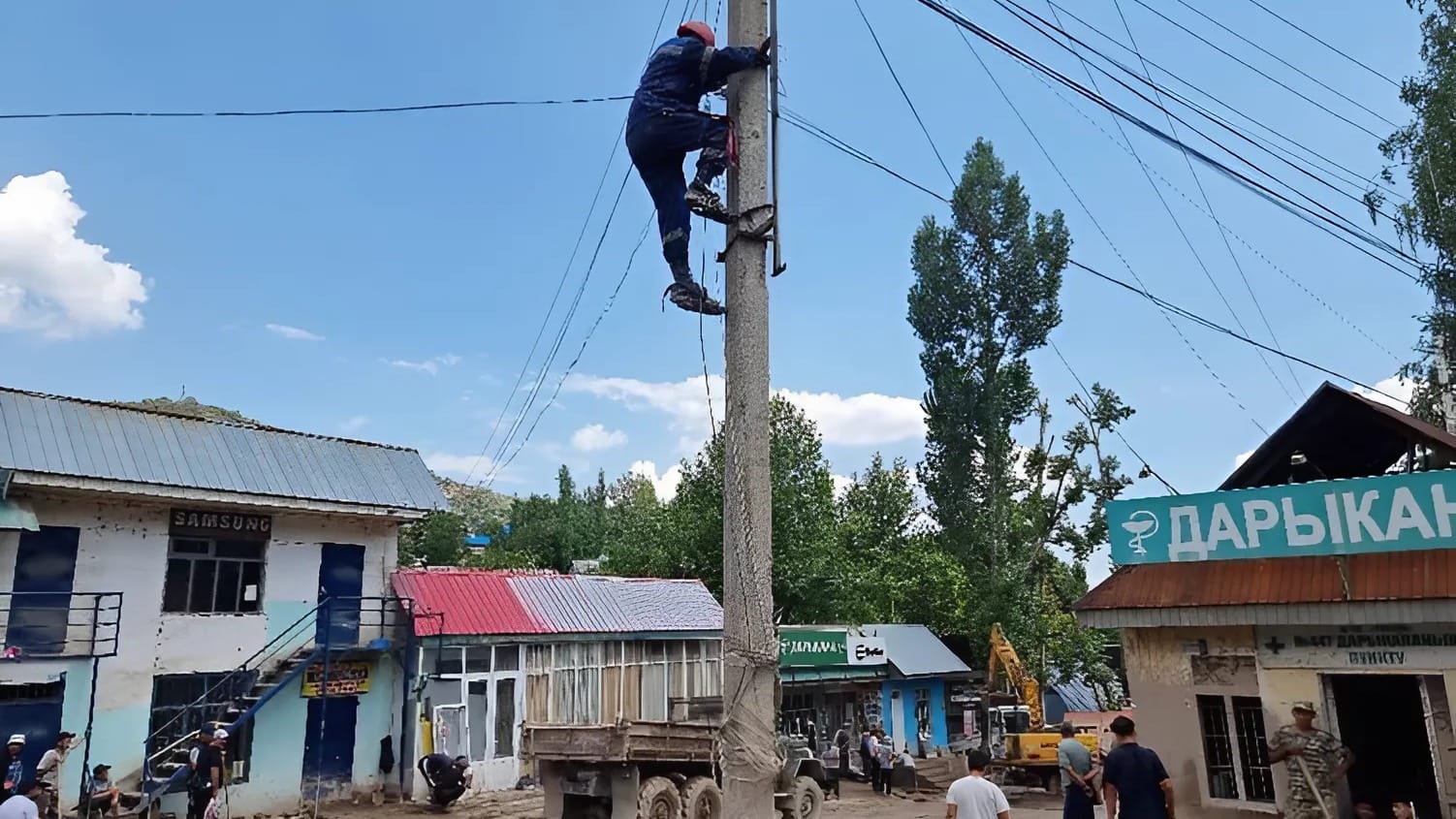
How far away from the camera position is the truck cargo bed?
13.4 metres

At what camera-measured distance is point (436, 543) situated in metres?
50.3

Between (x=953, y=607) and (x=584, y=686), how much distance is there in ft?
55.2

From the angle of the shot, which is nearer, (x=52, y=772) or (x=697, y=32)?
(x=697, y=32)

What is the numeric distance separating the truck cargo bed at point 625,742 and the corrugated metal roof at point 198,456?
7411 millimetres

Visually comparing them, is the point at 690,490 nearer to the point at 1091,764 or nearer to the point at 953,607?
the point at 953,607

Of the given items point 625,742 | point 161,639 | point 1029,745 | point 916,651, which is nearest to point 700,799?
point 625,742

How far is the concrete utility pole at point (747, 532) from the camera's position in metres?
4.85

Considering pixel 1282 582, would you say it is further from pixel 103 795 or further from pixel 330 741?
pixel 330 741

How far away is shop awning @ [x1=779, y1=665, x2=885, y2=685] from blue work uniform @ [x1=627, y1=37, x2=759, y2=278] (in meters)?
20.0

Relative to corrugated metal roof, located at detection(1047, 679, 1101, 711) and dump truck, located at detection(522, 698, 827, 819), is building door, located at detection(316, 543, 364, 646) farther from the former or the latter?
corrugated metal roof, located at detection(1047, 679, 1101, 711)

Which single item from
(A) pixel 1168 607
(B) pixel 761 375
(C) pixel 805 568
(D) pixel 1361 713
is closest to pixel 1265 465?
(A) pixel 1168 607

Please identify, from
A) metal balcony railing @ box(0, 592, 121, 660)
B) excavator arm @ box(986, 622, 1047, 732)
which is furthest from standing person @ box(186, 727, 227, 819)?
excavator arm @ box(986, 622, 1047, 732)

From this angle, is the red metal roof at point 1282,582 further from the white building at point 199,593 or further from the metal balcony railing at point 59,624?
the metal balcony railing at point 59,624

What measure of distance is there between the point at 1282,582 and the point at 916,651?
21.0 meters
